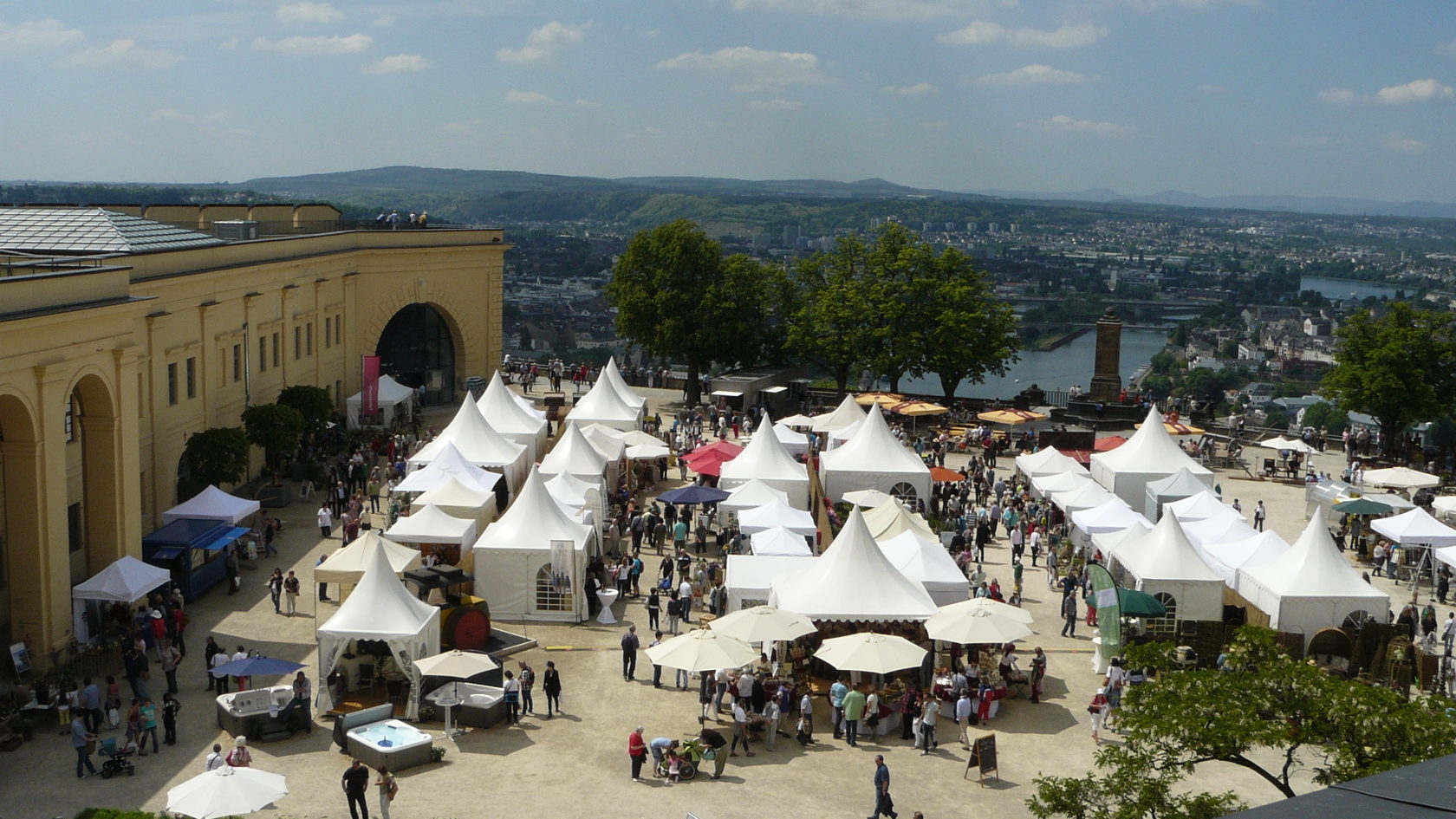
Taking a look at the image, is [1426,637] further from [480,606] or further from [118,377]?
[118,377]

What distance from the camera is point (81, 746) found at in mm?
18594

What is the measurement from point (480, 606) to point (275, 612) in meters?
4.75

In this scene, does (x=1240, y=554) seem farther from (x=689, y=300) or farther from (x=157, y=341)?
(x=689, y=300)

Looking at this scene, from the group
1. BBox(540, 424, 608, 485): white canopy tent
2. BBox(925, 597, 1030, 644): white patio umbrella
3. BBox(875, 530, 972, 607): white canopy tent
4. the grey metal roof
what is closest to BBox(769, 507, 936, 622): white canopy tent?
BBox(925, 597, 1030, 644): white patio umbrella

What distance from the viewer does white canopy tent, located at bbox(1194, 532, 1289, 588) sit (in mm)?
27297

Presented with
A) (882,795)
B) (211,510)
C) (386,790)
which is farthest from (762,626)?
(211,510)

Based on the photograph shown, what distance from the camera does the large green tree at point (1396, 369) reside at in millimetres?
44562

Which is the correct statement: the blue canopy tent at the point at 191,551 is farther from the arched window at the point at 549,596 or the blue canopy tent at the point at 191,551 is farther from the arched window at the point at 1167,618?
the arched window at the point at 1167,618

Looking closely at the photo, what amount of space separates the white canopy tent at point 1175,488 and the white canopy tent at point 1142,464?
100 centimetres

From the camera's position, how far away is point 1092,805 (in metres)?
13.3

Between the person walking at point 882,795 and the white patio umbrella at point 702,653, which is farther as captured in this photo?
the white patio umbrella at point 702,653

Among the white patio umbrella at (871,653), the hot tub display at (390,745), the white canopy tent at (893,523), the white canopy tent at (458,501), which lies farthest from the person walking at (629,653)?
the white canopy tent at (458,501)

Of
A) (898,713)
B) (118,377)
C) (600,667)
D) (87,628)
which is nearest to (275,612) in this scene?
(87,628)

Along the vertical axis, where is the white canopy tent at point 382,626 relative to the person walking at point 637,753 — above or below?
above
